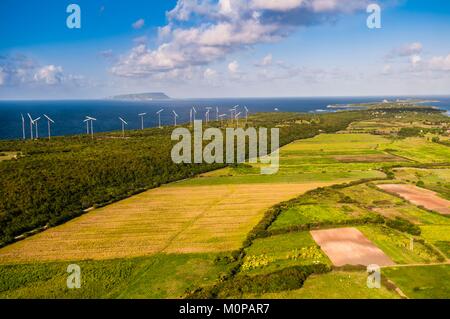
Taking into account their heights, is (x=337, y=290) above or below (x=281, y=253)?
below

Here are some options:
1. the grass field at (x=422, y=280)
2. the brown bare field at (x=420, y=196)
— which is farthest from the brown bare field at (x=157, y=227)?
the grass field at (x=422, y=280)

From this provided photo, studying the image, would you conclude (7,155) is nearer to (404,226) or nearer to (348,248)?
(348,248)

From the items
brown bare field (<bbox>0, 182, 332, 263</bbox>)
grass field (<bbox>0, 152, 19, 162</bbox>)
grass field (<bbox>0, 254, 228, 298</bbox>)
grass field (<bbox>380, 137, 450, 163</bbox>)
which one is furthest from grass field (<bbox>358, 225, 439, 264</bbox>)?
grass field (<bbox>0, 152, 19, 162</bbox>)

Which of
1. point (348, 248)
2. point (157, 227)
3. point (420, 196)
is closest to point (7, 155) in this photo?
point (157, 227)

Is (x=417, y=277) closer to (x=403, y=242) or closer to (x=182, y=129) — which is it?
(x=403, y=242)

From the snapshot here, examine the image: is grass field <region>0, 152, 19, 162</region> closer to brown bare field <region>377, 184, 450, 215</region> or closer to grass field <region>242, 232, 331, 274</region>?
grass field <region>242, 232, 331, 274</region>

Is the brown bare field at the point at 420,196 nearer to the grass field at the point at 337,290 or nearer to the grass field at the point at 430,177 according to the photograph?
the grass field at the point at 430,177
